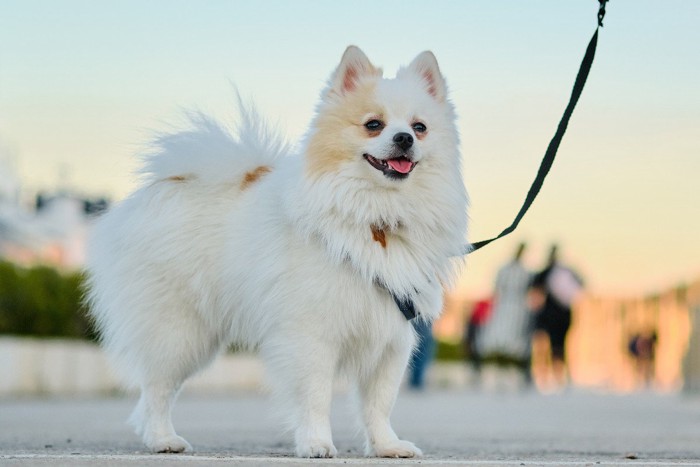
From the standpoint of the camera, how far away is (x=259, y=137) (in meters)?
7.06

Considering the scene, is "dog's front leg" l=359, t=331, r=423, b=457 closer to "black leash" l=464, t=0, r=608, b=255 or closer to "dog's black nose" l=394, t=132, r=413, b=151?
"black leash" l=464, t=0, r=608, b=255

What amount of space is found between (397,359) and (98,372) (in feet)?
43.1

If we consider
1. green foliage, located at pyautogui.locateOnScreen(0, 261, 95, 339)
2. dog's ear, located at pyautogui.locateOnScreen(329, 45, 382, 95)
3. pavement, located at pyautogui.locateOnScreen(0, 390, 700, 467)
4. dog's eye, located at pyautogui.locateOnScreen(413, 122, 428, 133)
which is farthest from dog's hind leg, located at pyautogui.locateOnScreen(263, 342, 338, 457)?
green foliage, located at pyautogui.locateOnScreen(0, 261, 95, 339)

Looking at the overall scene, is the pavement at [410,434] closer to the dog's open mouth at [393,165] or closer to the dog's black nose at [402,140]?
the dog's open mouth at [393,165]

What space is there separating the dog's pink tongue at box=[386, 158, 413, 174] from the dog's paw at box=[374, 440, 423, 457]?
1.37 metres

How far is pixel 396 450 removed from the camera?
625 cm

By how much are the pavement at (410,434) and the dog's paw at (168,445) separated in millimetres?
108

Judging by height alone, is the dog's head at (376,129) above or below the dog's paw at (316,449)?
above

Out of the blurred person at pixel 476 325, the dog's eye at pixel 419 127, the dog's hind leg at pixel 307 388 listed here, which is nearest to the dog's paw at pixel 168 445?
the dog's hind leg at pixel 307 388

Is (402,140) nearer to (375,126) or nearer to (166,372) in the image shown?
(375,126)

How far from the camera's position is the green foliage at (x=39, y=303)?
17359 millimetres

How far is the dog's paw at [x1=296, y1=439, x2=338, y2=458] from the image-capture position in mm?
5926

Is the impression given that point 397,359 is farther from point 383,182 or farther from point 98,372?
point 98,372

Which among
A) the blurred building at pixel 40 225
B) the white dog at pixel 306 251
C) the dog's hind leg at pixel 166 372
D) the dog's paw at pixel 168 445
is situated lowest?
the blurred building at pixel 40 225
